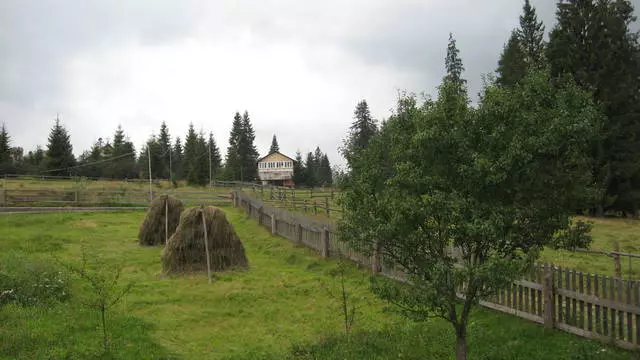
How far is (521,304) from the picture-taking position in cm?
908

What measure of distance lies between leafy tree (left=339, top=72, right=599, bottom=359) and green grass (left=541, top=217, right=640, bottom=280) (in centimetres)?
484

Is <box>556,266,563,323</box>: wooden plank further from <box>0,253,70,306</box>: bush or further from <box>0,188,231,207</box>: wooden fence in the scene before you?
<box>0,188,231,207</box>: wooden fence

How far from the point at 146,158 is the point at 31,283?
70182 mm

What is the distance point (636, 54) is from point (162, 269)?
3148 centimetres

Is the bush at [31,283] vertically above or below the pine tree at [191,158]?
below

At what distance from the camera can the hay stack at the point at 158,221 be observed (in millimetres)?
21844

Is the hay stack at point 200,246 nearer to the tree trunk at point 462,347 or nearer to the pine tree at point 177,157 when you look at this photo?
the tree trunk at point 462,347

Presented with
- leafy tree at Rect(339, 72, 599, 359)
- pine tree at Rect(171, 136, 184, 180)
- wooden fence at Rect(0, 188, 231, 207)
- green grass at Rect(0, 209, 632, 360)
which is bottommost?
green grass at Rect(0, 209, 632, 360)

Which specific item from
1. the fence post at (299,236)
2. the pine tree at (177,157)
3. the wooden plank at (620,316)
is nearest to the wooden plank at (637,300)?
the wooden plank at (620,316)

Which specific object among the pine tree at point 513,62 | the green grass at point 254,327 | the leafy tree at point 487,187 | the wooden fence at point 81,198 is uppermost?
the pine tree at point 513,62

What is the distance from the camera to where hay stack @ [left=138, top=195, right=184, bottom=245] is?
21.8 metres

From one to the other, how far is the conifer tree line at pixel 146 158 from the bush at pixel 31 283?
120 feet

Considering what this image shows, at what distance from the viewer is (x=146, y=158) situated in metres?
76.9

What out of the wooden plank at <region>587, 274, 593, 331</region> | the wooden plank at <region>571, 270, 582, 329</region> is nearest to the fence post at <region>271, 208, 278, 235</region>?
the wooden plank at <region>571, 270, 582, 329</region>
